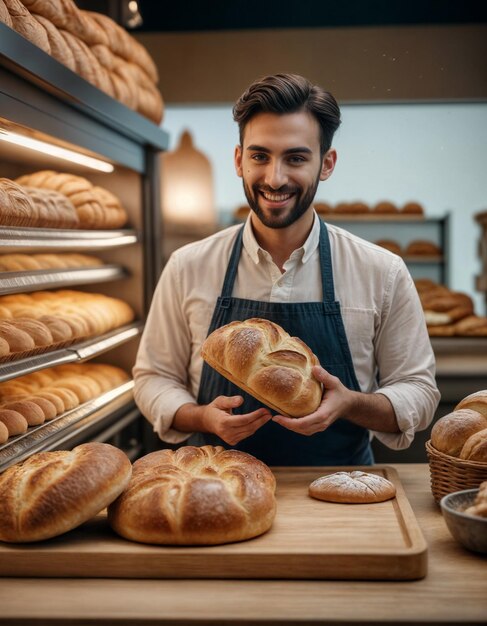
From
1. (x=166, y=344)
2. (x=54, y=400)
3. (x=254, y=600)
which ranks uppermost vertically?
(x=166, y=344)

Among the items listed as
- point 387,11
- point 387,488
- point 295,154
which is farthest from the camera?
point 387,11

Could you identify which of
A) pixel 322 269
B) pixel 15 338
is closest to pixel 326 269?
pixel 322 269

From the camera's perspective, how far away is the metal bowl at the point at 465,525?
1.48m

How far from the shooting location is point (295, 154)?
2.18m

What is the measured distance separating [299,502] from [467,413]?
447 millimetres

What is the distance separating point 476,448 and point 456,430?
0.26ft

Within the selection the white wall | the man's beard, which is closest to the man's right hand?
the man's beard

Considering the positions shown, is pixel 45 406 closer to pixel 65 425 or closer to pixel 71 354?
pixel 65 425

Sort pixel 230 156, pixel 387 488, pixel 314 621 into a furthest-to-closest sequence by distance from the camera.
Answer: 1. pixel 230 156
2. pixel 387 488
3. pixel 314 621

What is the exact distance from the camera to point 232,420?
1893 mm

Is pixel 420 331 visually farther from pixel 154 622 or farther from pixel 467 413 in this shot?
pixel 154 622

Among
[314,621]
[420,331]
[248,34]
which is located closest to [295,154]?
[420,331]

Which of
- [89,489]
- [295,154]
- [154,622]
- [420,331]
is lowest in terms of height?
[154,622]

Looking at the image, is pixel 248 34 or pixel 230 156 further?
pixel 230 156
